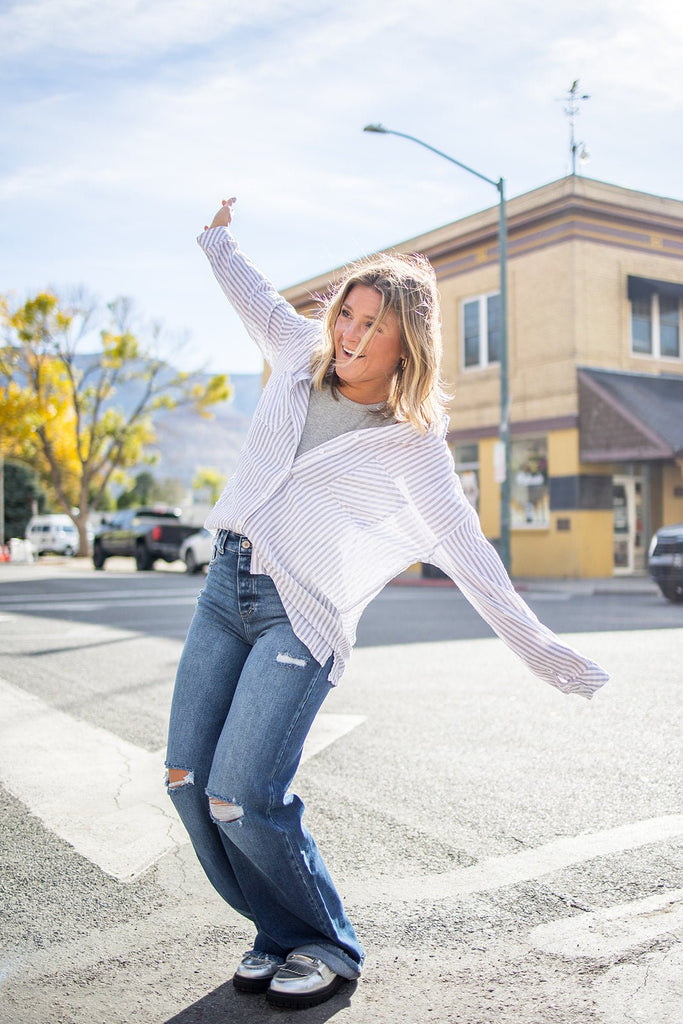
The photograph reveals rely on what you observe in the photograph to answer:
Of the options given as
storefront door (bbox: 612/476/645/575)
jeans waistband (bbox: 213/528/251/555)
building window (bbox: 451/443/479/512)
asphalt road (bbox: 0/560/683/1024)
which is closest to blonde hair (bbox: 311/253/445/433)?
jeans waistband (bbox: 213/528/251/555)

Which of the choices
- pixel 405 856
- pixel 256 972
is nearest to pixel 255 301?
pixel 256 972

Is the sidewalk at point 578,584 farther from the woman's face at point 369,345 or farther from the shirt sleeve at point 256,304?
the woman's face at point 369,345

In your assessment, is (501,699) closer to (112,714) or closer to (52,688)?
(112,714)

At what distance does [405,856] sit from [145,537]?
85.1ft

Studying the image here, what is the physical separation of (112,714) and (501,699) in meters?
2.58

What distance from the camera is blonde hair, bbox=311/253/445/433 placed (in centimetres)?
266

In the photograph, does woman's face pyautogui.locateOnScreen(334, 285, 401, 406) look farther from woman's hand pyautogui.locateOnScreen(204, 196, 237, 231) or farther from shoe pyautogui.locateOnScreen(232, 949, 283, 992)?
shoe pyautogui.locateOnScreen(232, 949, 283, 992)

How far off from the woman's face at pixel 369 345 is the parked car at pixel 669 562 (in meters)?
13.5

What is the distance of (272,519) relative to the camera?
2.62 metres

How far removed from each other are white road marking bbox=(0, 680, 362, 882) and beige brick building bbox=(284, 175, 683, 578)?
16.8 metres

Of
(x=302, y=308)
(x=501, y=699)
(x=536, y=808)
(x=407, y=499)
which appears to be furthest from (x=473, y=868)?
(x=302, y=308)

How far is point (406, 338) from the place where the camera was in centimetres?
267

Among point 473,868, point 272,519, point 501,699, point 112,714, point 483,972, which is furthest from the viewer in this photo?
point 501,699

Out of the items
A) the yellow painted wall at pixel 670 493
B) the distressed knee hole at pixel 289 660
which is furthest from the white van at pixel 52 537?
the distressed knee hole at pixel 289 660
